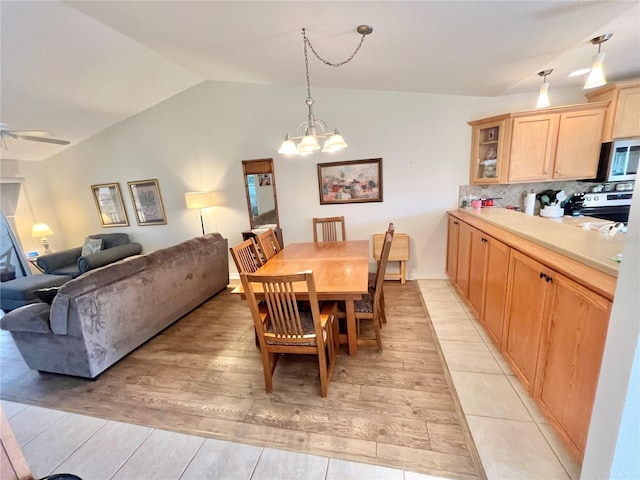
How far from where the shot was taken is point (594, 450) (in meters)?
1.02

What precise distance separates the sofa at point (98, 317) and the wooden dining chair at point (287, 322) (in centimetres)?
131

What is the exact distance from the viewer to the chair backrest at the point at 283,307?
60.2 inches

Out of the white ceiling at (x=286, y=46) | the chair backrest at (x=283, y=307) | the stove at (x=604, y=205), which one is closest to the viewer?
the chair backrest at (x=283, y=307)

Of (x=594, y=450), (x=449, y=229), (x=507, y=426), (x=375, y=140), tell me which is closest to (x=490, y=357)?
(x=507, y=426)

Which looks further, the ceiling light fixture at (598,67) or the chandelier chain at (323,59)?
the chandelier chain at (323,59)

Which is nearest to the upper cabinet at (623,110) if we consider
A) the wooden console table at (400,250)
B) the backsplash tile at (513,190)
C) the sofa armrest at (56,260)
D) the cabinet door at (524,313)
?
the backsplash tile at (513,190)

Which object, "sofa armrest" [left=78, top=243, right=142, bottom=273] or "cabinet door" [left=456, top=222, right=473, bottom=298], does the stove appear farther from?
"sofa armrest" [left=78, top=243, right=142, bottom=273]

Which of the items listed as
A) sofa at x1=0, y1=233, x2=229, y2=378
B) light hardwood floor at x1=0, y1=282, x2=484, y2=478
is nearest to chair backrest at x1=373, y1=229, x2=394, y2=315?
light hardwood floor at x1=0, y1=282, x2=484, y2=478

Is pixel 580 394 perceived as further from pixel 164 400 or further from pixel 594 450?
pixel 164 400

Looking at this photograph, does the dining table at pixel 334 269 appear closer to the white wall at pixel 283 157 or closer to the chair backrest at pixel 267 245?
the chair backrest at pixel 267 245

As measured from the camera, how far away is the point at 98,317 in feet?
6.78

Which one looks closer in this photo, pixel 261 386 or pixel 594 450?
pixel 594 450

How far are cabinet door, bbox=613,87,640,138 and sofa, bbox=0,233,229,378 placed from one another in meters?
4.69

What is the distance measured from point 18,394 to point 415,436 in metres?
2.99
